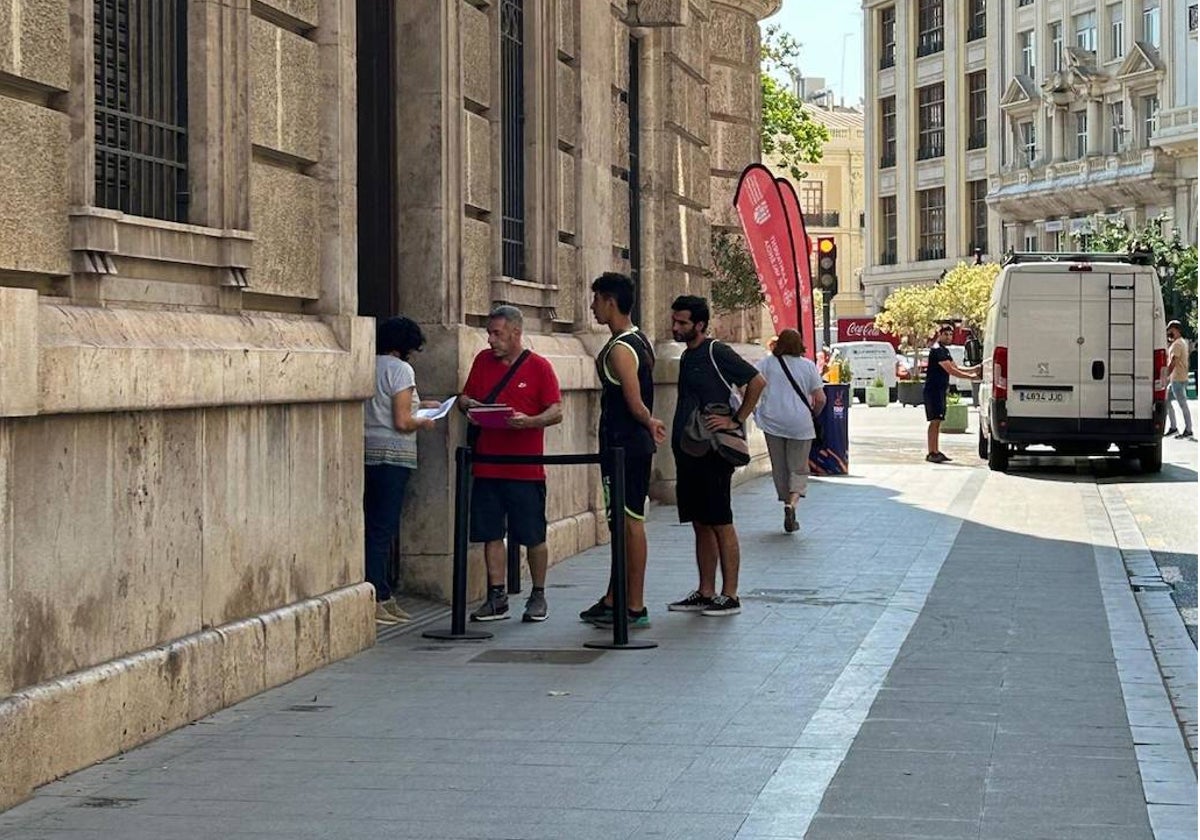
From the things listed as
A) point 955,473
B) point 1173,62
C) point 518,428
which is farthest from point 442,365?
point 1173,62

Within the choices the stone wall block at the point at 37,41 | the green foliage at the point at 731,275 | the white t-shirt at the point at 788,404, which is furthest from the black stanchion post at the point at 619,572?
the green foliage at the point at 731,275

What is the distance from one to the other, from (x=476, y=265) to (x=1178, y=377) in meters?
21.5

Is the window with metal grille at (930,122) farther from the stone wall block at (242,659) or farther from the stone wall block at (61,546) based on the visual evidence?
the stone wall block at (61,546)

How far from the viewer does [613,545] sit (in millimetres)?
10203

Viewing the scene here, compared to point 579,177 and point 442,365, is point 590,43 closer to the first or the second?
point 579,177

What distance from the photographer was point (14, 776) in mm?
6574

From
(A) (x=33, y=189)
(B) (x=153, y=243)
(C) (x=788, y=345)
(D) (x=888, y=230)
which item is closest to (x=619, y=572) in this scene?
(B) (x=153, y=243)

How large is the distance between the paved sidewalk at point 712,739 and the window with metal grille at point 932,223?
78.7 meters

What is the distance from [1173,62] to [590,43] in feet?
204

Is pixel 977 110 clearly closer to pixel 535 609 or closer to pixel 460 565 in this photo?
pixel 535 609

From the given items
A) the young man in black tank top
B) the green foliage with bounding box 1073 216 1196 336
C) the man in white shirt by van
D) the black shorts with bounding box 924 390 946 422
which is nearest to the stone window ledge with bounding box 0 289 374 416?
the young man in black tank top

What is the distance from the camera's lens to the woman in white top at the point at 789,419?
54.2 ft

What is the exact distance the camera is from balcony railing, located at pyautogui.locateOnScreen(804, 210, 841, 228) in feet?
356

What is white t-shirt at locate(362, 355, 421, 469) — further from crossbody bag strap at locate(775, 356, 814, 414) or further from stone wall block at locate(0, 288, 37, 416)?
crossbody bag strap at locate(775, 356, 814, 414)
